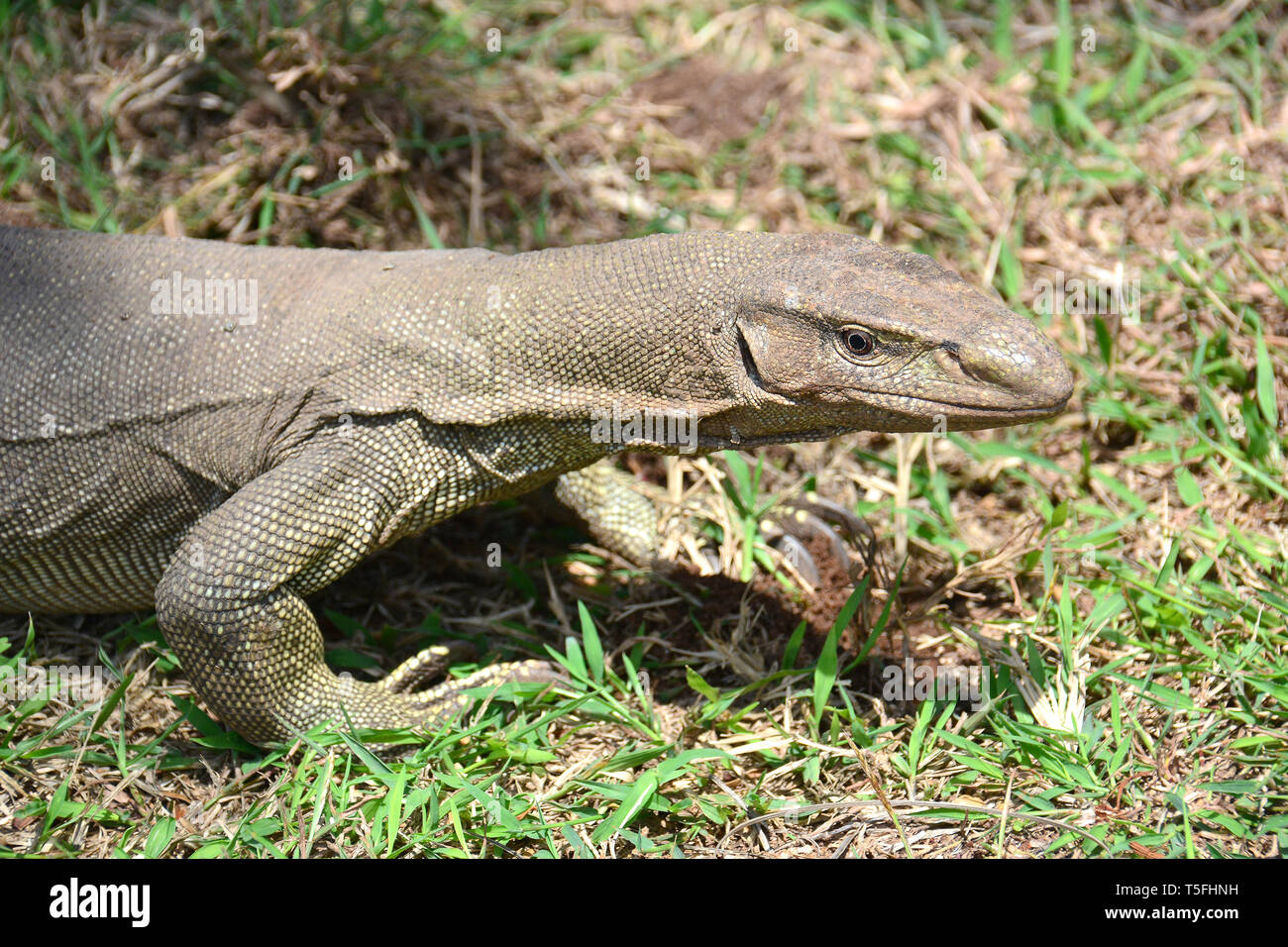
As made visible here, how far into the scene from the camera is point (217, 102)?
6113mm

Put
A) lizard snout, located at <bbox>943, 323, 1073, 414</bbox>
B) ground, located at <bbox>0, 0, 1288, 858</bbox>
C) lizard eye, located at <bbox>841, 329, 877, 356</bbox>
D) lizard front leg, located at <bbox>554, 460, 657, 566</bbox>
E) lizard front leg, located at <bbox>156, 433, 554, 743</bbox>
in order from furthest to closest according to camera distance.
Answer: lizard front leg, located at <bbox>554, 460, 657, 566</bbox> < ground, located at <bbox>0, 0, 1288, 858</bbox> < lizard front leg, located at <bbox>156, 433, 554, 743</bbox> < lizard eye, located at <bbox>841, 329, 877, 356</bbox> < lizard snout, located at <bbox>943, 323, 1073, 414</bbox>

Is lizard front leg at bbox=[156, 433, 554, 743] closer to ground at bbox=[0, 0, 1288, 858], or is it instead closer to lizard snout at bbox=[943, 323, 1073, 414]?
ground at bbox=[0, 0, 1288, 858]

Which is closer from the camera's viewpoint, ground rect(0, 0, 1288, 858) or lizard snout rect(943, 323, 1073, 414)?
lizard snout rect(943, 323, 1073, 414)

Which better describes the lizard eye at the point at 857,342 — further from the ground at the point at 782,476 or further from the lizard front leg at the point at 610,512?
the lizard front leg at the point at 610,512

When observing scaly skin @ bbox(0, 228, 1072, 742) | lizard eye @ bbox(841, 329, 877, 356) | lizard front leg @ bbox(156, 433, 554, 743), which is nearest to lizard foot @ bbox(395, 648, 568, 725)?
scaly skin @ bbox(0, 228, 1072, 742)

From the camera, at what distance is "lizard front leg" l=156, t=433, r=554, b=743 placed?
3.87 metres

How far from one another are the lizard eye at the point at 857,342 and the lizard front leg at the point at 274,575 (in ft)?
5.12

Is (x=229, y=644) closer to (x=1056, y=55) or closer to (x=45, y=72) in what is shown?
(x=45, y=72)

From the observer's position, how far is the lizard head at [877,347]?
3600 mm

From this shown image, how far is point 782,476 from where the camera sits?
555cm

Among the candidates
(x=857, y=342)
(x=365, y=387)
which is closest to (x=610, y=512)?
(x=365, y=387)

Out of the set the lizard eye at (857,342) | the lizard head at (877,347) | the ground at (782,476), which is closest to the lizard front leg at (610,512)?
the ground at (782,476)
